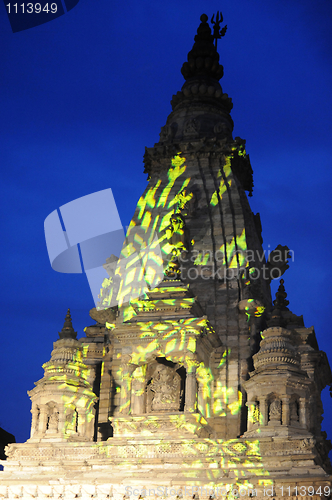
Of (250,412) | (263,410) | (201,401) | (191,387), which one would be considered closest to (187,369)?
(191,387)

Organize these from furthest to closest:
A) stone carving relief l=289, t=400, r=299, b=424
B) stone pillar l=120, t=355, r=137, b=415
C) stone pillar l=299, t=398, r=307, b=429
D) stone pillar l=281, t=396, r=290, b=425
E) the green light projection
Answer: stone pillar l=120, t=355, r=137, b=415, stone carving relief l=289, t=400, r=299, b=424, stone pillar l=299, t=398, r=307, b=429, stone pillar l=281, t=396, r=290, b=425, the green light projection

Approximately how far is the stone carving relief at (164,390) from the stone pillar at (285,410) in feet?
15.8

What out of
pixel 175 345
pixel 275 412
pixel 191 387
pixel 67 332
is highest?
pixel 67 332

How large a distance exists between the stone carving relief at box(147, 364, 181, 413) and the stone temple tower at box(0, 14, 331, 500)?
0.06 m

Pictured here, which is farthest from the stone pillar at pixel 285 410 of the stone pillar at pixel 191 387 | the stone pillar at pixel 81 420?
the stone pillar at pixel 81 420

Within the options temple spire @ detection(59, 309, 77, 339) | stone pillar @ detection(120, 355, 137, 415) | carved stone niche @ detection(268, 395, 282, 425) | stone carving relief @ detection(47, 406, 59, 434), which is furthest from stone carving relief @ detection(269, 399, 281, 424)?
temple spire @ detection(59, 309, 77, 339)

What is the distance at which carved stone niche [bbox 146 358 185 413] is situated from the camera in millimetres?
36406

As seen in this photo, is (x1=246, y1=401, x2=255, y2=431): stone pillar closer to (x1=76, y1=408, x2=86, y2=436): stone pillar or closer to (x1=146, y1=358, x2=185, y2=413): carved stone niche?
(x1=146, y1=358, x2=185, y2=413): carved stone niche

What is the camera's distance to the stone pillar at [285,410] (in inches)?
1347

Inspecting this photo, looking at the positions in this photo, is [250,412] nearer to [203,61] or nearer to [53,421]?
[53,421]

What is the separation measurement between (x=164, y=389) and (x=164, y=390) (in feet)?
0.17

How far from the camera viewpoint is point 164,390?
3666cm

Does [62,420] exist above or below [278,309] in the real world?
below

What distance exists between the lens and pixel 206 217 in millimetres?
44344
